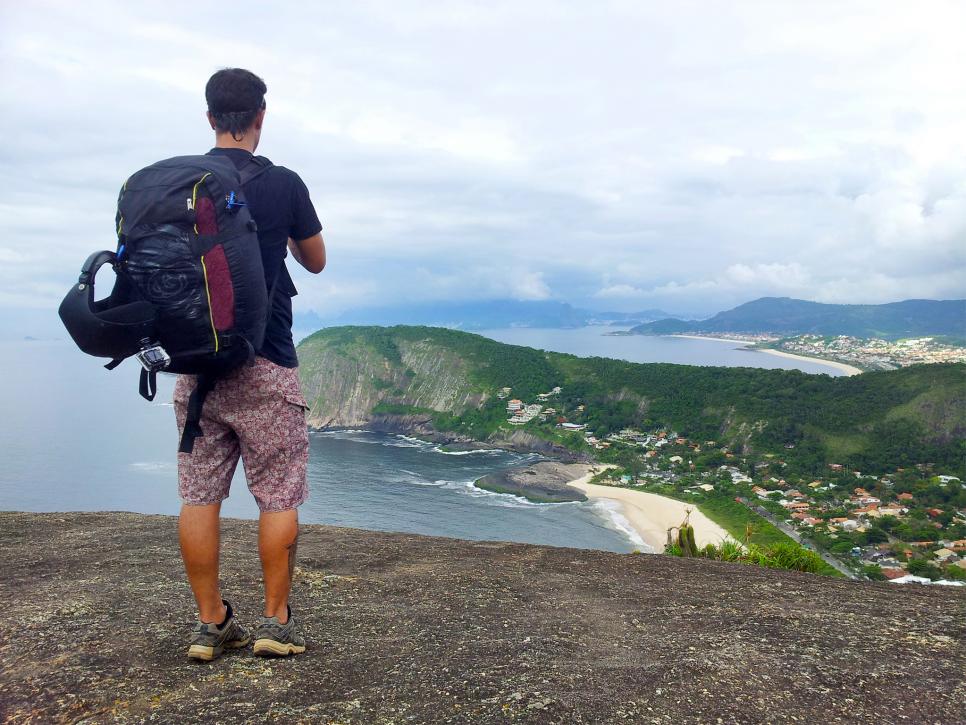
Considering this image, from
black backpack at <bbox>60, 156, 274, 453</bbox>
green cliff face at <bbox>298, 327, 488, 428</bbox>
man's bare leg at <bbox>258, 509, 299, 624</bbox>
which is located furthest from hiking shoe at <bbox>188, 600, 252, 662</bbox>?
green cliff face at <bbox>298, 327, 488, 428</bbox>

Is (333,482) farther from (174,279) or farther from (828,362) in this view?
(828,362)

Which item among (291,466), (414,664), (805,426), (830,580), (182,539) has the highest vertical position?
(291,466)

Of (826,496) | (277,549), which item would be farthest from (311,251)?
(826,496)

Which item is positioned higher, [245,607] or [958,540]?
[245,607]

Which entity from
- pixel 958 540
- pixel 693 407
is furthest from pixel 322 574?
pixel 693 407

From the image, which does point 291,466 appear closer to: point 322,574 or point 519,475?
point 322,574

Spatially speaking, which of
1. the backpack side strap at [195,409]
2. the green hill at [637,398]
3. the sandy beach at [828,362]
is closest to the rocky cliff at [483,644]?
the backpack side strap at [195,409]

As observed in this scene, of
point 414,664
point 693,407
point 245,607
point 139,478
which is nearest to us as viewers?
point 414,664

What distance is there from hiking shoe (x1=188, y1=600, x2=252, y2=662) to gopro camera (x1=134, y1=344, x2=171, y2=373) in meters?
1.34

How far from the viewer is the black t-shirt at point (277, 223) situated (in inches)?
120

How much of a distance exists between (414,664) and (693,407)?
73433 millimetres

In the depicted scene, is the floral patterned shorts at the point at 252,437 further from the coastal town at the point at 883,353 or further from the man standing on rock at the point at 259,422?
the coastal town at the point at 883,353

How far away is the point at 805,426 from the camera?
6206cm

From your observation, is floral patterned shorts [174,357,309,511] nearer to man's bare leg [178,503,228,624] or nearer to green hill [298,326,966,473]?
man's bare leg [178,503,228,624]
